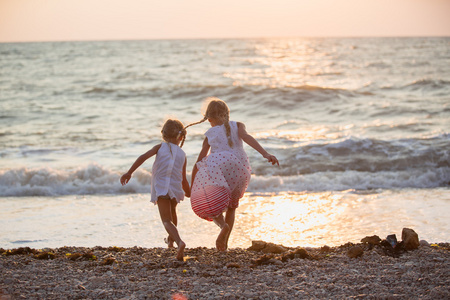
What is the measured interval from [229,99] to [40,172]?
33.6ft

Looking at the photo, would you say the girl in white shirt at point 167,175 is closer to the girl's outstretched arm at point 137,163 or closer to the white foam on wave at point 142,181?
the girl's outstretched arm at point 137,163

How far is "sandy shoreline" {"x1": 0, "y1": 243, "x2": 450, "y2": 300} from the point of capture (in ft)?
11.2

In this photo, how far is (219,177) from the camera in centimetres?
445

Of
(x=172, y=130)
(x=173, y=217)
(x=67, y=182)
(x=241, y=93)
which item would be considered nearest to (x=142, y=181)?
(x=67, y=182)

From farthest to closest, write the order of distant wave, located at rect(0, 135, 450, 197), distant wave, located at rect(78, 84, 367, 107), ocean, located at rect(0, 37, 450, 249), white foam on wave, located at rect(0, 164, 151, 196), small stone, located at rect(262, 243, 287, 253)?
distant wave, located at rect(78, 84, 367, 107), distant wave, located at rect(0, 135, 450, 197), white foam on wave, located at rect(0, 164, 151, 196), ocean, located at rect(0, 37, 450, 249), small stone, located at rect(262, 243, 287, 253)

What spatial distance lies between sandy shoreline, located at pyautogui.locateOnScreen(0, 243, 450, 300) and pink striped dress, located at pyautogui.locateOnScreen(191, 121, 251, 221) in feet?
1.48

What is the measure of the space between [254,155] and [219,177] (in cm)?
617

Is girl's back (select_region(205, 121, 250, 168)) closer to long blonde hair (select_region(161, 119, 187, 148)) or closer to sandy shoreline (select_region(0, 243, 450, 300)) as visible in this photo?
long blonde hair (select_region(161, 119, 187, 148))

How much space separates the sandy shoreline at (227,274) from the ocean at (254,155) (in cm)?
97

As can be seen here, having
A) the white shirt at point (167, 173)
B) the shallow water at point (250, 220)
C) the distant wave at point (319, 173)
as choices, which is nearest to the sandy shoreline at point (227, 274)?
the white shirt at point (167, 173)

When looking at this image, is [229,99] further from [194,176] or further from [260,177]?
[194,176]

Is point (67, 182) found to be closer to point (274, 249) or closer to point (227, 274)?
point (274, 249)

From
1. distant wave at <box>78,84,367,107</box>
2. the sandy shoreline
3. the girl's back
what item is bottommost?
the sandy shoreline

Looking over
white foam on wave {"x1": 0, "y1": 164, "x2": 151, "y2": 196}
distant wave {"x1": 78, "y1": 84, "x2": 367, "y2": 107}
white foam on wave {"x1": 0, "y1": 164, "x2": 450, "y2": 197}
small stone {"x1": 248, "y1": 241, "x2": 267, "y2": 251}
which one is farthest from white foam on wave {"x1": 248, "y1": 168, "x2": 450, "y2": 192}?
distant wave {"x1": 78, "y1": 84, "x2": 367, "y2": 107}
